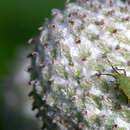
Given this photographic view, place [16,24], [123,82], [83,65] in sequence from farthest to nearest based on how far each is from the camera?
[16,24], [83,65], [123,82]

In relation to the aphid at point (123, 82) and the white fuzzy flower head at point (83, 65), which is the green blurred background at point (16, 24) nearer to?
the white fuzzy flower head at point (83, 65)

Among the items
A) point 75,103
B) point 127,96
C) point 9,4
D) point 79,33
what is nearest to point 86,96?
point 75,103

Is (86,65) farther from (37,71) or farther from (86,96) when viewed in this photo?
(37,71)

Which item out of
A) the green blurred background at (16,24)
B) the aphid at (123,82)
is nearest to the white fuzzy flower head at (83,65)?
the aphid at (123,82)

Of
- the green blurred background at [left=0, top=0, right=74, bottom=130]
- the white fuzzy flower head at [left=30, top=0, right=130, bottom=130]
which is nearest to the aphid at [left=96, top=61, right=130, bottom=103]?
the white fuzzy flower head at [left=30, top=0, right=130, bottom=130]

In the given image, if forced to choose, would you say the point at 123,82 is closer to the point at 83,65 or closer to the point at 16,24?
the point at 83,65

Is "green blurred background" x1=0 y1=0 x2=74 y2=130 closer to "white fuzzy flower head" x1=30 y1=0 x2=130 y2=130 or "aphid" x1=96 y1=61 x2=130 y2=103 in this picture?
"white fuzzy flower head" x1=30 y1=0 x2=130 y2=130

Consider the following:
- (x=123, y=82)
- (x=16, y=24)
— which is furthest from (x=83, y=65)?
Result: (x=16, y=24)

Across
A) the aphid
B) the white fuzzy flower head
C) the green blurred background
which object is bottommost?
the aphid
